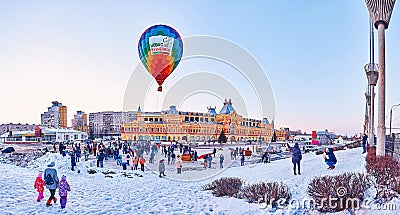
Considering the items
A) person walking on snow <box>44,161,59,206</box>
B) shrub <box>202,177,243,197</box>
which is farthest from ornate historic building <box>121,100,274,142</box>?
person walking on snow <box>44,161,59,206</box>

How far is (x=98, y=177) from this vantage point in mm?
16000

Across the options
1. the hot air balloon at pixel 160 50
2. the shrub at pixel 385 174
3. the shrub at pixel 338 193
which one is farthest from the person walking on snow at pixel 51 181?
the hot air balloon at pixel 160 50

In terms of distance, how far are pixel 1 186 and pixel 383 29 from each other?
575 inches

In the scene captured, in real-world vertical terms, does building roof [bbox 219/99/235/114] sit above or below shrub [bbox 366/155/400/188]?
above

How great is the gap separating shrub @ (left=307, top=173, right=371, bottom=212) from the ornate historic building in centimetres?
5990

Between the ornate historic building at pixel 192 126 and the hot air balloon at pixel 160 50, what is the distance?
1727 inches

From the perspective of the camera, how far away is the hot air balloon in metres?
22.8

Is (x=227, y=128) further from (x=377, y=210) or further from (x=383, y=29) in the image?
(x=377, y=210)

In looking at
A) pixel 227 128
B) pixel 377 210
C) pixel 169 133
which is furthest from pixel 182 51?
pixel 227 128

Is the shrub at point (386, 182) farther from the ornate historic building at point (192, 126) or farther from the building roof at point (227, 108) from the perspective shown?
the building roof at point (227, 108)

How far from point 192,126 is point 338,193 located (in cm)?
6449

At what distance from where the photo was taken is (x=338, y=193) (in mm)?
7160

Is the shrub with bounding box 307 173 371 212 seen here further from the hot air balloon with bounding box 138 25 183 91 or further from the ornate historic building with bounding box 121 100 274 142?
the ornate historic building with bounding box 121 100 274 142

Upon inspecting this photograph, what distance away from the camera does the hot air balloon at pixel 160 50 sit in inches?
896
